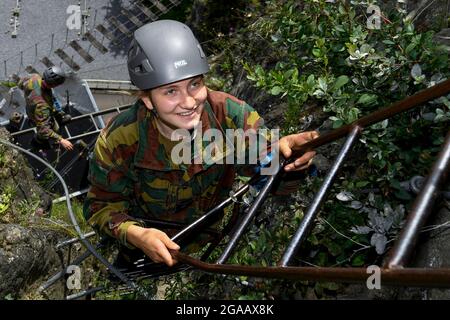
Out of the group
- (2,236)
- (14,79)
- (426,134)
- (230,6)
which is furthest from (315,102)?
(14,79)

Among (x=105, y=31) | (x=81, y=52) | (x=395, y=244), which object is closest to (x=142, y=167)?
(x=395, y=244)

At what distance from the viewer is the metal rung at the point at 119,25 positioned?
15.1m

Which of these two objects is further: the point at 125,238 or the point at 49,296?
the point at 49,296

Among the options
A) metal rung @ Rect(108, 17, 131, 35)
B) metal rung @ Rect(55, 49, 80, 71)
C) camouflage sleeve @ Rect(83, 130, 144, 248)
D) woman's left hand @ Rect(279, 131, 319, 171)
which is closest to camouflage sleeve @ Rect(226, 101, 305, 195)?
woman's left hand @ Rect(279, 131, 319, 171)

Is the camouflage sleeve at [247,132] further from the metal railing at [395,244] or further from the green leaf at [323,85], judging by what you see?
the green leaf at [323,85]

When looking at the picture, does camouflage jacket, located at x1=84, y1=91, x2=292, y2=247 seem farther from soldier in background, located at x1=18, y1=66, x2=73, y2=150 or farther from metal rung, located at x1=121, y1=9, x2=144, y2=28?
metal rung, located at x1=121, y1=9, x2=144, y2=28

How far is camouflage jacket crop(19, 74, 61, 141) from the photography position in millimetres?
9797

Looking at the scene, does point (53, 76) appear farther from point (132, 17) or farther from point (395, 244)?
point (395, 244)

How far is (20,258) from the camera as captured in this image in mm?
6621

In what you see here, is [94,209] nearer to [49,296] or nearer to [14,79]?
[49,296]

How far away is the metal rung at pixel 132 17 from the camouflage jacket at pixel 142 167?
11.6 m

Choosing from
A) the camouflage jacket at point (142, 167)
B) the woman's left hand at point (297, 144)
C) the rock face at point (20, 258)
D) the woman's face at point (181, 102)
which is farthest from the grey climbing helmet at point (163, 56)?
the rock face at point (20, 258)

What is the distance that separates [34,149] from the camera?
1102cm

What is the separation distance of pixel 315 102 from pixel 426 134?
213 cm
